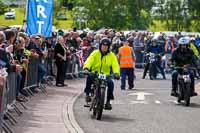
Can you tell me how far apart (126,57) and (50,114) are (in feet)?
29.2

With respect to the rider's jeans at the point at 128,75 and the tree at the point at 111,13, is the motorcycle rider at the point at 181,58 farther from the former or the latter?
the tree at the point at 111,13

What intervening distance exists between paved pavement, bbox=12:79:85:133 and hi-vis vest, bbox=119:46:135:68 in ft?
9.94

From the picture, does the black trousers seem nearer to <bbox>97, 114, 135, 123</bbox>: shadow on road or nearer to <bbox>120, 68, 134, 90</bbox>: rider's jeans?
<bbox>120, 68, 134, 90</bbox>: rider's jeans

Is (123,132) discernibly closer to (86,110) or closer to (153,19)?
(86,110)

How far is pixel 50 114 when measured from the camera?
1566 centimetres

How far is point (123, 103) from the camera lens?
61.9 feet

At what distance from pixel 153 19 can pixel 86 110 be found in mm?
62271

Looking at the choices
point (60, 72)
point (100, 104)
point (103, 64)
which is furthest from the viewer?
point (60, 72)

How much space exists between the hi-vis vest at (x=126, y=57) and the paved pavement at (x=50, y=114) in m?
3.03

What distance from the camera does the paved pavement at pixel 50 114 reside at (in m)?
13.2

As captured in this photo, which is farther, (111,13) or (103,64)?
(111,13)

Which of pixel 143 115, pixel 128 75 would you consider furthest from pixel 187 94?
pixel 128 75

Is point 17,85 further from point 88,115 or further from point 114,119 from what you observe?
point 114,119

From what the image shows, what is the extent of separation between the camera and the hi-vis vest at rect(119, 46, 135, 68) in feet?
79.4
